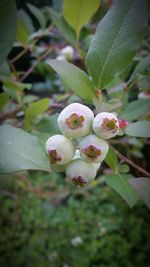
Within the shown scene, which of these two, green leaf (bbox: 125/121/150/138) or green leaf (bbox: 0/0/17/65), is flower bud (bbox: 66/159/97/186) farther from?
green leaf (bbox: 0/0/17/65)

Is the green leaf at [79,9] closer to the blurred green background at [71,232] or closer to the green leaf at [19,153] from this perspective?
the green leaf at [19,153]

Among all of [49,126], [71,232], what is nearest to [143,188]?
[49,126]

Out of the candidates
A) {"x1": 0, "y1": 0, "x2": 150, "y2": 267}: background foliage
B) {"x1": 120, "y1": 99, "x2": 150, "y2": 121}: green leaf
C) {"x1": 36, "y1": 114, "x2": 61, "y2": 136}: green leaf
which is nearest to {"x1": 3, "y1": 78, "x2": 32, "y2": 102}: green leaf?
{"x1": 0, "y1": 0, "x2": 150, "y2": 267}: background foliage

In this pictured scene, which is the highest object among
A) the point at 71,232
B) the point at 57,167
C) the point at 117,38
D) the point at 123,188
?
the point at 117,38

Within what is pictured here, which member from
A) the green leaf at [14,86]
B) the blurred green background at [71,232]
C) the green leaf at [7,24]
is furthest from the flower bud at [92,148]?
the blurred green background at [71,232]

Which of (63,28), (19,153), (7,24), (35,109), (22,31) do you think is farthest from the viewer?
(22,31)

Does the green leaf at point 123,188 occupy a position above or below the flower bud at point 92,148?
below

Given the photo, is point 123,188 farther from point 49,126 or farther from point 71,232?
point 71,232

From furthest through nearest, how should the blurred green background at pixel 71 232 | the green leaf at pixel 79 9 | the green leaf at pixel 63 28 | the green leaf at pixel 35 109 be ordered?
1. the blurred green background at pixel 71 232
2. the green leaf at pixel 63 28
3. the green leaf at pixel 35 109
4. the green leaf at pixel 79 9
